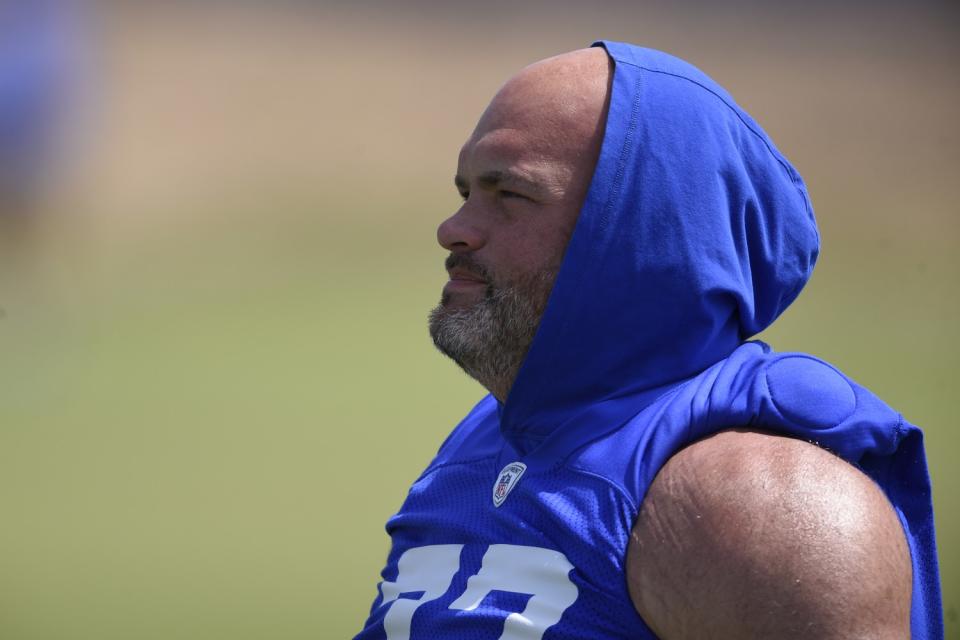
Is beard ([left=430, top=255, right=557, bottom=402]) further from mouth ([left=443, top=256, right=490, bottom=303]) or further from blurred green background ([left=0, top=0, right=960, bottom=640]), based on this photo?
blurred green background ([left=0, top=0, right=960, bottom=640])

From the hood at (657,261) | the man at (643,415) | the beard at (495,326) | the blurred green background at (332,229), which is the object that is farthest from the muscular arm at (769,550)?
the blurred green background at (332,229)

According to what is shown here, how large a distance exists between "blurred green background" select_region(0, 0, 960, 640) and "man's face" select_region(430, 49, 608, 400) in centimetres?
A: 178

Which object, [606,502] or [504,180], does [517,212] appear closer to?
[504,180]

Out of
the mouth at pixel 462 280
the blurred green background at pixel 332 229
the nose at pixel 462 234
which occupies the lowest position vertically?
the blurred green background at pixel 332 229

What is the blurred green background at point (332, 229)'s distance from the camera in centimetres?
291

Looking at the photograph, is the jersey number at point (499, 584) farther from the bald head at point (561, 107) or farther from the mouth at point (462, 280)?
the bald head at point (561, 107)

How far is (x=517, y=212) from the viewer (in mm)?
1056

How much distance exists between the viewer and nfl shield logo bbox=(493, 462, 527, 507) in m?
0.98

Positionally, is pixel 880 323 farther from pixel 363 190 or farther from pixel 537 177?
pixel 537 177

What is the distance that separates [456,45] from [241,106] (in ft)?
2.34

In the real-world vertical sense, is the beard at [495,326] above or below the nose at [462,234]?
below

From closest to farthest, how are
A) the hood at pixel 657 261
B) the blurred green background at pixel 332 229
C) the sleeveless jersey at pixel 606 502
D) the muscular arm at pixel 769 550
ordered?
the muscular arm at pixel 769 550 → the sleeveless jersey at pixel 606 502 → the hood at pixel 657 261 → the blurred green background at pixel 332 229

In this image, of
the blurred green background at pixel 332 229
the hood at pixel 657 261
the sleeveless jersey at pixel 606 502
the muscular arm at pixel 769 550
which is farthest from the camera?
the blurred green background at pixel 332 229

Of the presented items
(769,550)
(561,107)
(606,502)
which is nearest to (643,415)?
(606,502)
